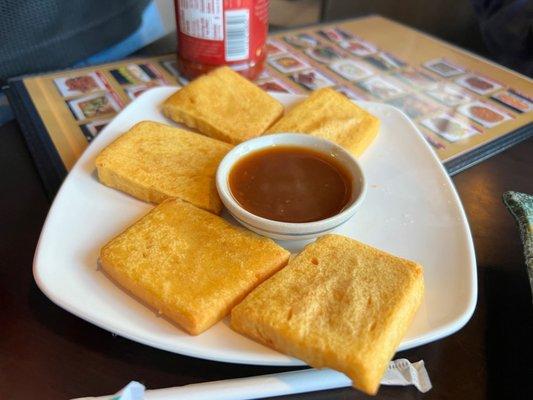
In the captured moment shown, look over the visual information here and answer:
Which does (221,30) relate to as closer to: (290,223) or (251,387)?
(290,223)

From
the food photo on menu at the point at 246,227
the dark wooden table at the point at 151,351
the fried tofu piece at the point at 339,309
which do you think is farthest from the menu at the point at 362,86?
the fried tofu piece at the point at 339,309

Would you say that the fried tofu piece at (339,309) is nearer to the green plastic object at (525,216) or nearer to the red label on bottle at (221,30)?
the green plastic object at (525,216)

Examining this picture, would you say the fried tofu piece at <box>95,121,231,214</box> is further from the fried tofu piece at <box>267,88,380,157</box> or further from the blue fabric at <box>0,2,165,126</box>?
the blue fabric at <box>0,2,165,126</box>

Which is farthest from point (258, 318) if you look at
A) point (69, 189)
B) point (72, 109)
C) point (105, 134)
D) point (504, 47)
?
point (504, 47)

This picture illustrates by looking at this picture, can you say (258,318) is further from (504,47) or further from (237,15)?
(504,47)

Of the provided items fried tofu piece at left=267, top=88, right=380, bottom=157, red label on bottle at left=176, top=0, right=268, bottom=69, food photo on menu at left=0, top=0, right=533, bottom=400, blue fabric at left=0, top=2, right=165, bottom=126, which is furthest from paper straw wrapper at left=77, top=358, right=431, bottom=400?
blue fabric at left=0, top=2, right=165, bottom=126

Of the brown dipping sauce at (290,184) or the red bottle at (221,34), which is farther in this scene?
the red bottle at (221,34)
